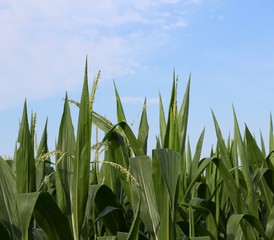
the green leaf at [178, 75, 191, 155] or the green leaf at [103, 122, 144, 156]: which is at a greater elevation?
the green leaf at [178, 75, 191, 155]

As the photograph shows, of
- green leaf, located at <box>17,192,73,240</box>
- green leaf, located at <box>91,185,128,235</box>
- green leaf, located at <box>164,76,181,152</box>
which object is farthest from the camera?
green leaf, located at <box>91,185,128,235</box>

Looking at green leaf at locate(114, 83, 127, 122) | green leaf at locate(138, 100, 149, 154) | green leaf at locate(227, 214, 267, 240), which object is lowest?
green leaf at locate(227, 214, 267, 240)

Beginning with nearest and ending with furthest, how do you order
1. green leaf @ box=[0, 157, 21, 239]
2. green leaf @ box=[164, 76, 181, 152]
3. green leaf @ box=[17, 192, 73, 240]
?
green leaf @ box=[17, 192, 73, 240]
green leaf @ box=[0, 157, 21, 239]
green leaf @ box=[164, 76, 181, 152]

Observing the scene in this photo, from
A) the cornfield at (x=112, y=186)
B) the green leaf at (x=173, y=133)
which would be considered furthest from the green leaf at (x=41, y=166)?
the green leaf at (x=173, y=133)

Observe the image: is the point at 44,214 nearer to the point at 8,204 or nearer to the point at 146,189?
the point at 8,204

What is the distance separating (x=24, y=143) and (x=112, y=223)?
48cm

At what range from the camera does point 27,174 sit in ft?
4.13

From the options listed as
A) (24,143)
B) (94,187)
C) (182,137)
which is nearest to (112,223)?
(94,187)

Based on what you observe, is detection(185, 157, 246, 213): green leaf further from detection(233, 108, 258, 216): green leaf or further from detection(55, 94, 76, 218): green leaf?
detection(55, 94, 76, 218): green leaf

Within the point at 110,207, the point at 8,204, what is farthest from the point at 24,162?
the point at 110,207

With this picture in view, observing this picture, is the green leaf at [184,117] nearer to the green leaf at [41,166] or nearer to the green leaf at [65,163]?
the green leaf at [65,163]

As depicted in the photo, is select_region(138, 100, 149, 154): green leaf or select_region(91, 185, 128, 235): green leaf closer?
select_region(91, 185, 128, 235): green leaf

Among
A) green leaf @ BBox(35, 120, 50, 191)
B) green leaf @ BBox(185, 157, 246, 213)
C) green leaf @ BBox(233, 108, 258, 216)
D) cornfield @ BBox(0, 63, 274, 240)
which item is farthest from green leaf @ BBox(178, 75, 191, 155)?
green leaf @ BBox(35, 120, 50, 191)

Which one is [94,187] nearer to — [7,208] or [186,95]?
[7,208]
